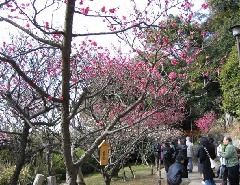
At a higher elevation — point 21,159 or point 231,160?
point 21,159

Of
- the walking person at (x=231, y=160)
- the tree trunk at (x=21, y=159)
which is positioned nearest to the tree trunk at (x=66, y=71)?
the tree trunk at (x=21, y=159)

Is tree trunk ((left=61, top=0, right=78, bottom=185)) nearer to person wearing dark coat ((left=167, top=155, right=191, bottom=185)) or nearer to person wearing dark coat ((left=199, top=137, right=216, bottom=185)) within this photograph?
person wearing dark coat ((left=167, top=155, right=191, bottom=185))

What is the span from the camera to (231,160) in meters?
7.73

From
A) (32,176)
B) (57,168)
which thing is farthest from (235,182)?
(57,168)

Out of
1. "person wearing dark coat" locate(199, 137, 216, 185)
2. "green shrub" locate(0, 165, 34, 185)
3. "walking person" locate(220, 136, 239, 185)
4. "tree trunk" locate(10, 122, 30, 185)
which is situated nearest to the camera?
"tree trunk" locate(10, 122, 30, 185)

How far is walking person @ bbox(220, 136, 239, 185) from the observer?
7.69 meters

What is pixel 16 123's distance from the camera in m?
10.3

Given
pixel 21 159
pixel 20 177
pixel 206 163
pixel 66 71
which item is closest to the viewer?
pixel 66 71

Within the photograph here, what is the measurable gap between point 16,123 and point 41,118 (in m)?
1.09

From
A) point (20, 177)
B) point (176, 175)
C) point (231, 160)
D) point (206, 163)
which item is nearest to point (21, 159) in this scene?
point (176, 175)

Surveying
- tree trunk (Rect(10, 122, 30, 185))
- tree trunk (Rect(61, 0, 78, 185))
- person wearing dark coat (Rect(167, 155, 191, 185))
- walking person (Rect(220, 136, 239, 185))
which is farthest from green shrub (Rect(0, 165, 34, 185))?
tree trunk (Rect(61, 0, 78, 185))

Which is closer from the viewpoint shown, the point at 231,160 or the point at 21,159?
the point at 21,159

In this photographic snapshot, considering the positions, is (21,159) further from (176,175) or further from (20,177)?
(20,177)

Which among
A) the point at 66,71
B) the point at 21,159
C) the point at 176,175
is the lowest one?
the point at 176,175
